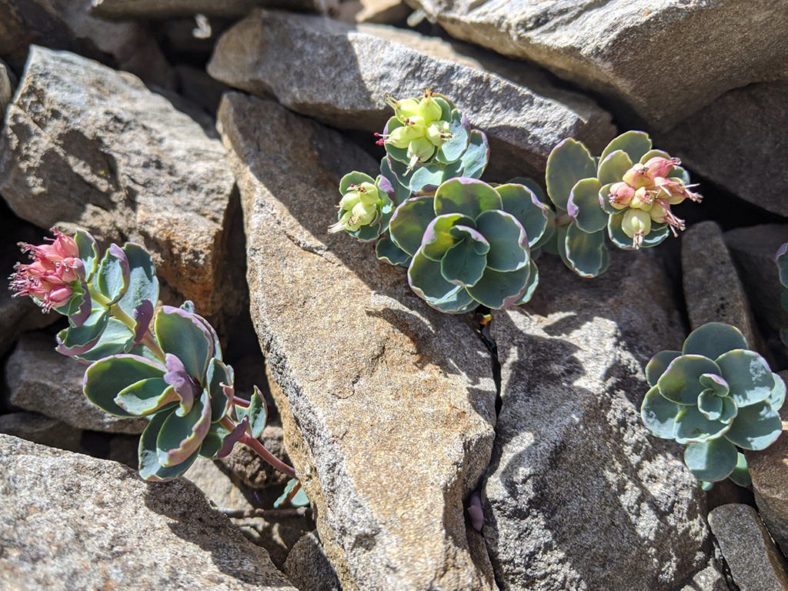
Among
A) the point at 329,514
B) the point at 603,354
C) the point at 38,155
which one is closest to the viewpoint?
the point at 329,514

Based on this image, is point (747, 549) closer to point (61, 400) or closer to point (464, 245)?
point (464, 245)

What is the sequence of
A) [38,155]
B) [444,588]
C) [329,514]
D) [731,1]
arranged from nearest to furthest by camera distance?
[444,588], [329,514], [731,1], [38,155]

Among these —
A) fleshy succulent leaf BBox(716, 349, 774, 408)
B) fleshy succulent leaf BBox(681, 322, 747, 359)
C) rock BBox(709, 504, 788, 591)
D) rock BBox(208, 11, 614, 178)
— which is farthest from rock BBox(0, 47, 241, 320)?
rock BBox(709, 504, 788, 591)

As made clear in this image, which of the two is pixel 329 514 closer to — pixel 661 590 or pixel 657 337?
pixel 661 590

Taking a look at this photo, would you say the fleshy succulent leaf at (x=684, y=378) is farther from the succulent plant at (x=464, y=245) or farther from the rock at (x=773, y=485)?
the succulent plant at (x=464, y=245)

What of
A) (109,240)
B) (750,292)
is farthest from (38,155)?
(750,292)

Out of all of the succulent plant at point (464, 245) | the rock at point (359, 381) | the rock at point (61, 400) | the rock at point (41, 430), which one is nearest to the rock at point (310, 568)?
the rock at point (359, 381)

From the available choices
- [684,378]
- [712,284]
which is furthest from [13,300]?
[712,284]
